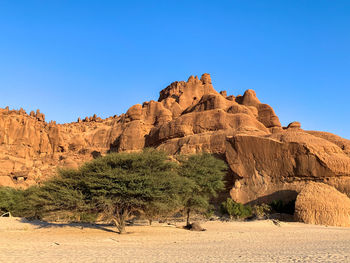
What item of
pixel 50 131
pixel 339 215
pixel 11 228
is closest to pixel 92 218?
pixel 11 228

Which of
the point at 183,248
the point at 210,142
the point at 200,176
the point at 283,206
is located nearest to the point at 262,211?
the point at 283,206

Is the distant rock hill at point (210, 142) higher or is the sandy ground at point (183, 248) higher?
the distant rock hill at point (210, 142)

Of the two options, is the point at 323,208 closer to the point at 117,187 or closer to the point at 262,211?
the point at 262,211

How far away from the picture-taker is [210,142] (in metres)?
49.8

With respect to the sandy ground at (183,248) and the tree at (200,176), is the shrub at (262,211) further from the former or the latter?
the tree at (200,176)

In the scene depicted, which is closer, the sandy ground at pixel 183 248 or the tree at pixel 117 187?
the sandy ground at pixel 183 248

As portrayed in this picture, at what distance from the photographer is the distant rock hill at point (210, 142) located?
117ft

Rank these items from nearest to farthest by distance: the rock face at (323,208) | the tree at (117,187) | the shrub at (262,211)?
the tree at (117,187), the rock face at (323,208), the shrub at (262,211)

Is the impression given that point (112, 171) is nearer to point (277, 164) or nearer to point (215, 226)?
point (215, 226)

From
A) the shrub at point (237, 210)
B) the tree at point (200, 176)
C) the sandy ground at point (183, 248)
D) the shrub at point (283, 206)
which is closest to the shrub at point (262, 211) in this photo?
the shrub at point (283, 206)

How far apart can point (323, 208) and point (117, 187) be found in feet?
66.0

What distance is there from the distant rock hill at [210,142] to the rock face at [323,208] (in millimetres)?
5194

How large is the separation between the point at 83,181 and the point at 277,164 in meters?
24.8

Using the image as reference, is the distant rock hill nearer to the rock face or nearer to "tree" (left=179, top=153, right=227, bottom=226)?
the rock face
